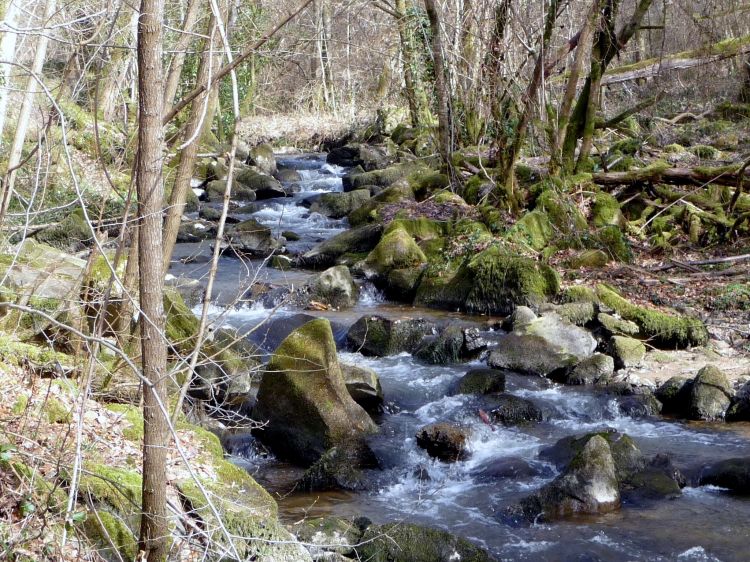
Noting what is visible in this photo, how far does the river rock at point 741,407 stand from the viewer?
324 inches

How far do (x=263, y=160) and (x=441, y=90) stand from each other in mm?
10296

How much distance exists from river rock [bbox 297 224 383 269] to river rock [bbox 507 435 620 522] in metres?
8.61

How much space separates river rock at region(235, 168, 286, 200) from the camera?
69.1ft

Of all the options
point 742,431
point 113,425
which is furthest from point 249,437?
point 742,431

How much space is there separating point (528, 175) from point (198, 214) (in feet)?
25.1

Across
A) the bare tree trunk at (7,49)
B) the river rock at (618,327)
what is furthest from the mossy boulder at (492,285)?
the bare tree trunk at (7,49)

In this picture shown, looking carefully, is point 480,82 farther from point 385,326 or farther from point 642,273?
point 385,326

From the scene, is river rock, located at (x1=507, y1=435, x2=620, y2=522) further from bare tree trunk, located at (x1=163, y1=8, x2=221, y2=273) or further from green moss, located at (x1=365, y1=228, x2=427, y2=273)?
green moss, located at (x1=365, y1=228, x2=427, y2=273)

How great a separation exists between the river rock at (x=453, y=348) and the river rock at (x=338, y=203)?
8.72m

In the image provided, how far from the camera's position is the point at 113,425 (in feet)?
17.4

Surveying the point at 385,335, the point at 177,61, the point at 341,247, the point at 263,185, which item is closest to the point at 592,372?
the point at 385,335

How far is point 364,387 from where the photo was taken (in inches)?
339

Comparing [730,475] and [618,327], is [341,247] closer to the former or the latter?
[618,327]

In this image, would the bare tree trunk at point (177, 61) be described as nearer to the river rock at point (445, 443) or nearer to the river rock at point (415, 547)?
the river rock at point (415, 547)
